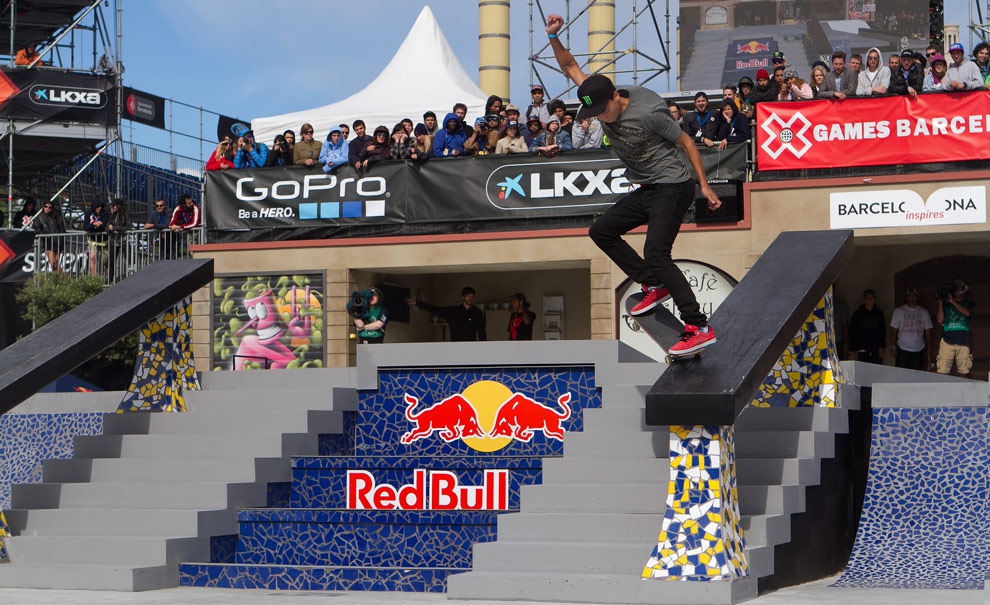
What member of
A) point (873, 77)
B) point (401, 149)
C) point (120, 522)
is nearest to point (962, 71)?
point (873, 77)

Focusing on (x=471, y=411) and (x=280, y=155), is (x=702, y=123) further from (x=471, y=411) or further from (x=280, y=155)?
(x=471, y=411)

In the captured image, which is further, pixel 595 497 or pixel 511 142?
pixel 511 142

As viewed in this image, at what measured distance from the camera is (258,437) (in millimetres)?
10000

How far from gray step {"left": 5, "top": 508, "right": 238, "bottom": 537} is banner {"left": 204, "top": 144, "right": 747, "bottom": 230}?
32.4 feet

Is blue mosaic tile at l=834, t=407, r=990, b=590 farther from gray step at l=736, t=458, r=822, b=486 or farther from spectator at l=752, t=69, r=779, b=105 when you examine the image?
spectator at l=752, t=69, r=779, b=105

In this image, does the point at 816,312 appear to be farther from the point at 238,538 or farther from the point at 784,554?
the point at 238,538

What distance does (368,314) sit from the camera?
12.0 m

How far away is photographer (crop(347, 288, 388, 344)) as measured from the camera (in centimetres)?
1192

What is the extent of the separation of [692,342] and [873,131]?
33.4 ft

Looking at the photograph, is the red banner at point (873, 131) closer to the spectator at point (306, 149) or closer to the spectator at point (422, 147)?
the spectator at point (422, 147)

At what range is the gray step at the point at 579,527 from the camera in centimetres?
801

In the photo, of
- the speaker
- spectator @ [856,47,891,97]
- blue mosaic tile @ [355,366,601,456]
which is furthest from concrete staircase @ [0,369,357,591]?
spectator @ [856,47,891,97]

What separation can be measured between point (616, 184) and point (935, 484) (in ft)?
30.5

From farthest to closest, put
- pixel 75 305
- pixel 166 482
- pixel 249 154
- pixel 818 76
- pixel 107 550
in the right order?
pixel 75 305, pixel 249 154, pixel 818 76, pixel 166 482, pixel 107 550
